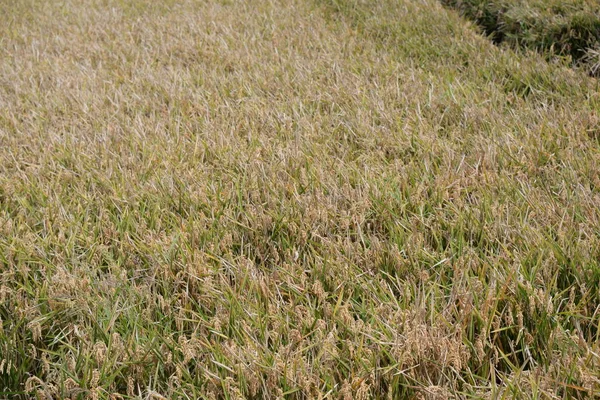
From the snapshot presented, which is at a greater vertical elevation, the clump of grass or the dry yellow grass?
the clump of grass

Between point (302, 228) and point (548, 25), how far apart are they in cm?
284

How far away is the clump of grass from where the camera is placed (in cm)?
401

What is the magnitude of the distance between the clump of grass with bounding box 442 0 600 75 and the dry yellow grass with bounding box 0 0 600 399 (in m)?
0.29

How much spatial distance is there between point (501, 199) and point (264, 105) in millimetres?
1612

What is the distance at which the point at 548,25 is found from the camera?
4160 millimetres

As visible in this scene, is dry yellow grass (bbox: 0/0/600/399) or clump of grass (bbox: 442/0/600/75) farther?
clump of grass (bbox: 442/0/600/75)

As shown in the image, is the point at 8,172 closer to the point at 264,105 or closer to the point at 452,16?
the point at 264,105

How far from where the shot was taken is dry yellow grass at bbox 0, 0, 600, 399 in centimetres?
164

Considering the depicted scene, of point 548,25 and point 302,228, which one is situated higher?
point 548,25

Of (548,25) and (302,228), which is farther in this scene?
(548,25)

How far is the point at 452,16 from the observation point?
16.3 ft

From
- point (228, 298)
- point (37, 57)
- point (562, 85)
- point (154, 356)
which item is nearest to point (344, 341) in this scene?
point (228, 298)

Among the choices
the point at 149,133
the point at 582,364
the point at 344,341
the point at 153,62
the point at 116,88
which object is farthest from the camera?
the point at 153,62

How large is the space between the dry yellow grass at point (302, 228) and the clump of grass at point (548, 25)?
11.6 inches
